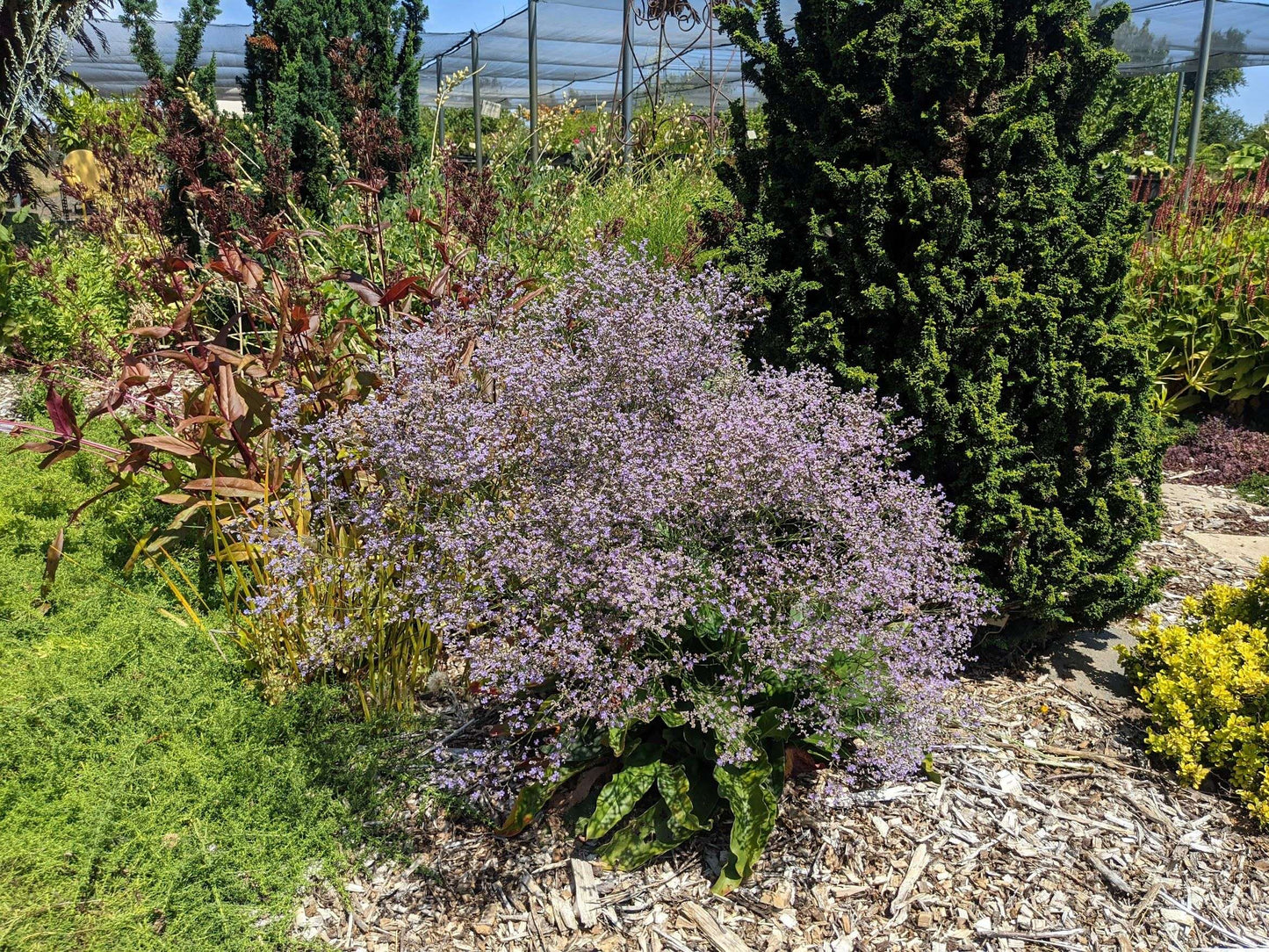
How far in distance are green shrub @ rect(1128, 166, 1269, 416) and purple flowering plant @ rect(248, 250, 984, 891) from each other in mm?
4013

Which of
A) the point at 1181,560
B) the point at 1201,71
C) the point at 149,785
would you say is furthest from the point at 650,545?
the point at 1201,71

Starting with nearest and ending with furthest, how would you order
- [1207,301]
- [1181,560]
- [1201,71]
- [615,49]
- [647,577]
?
[647,577]
[1181,560]
[1207,301]
[1201,71]
[615,49]

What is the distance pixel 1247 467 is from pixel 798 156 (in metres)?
3.76

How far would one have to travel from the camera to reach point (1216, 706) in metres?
2.50

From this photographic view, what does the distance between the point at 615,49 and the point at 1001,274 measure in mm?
13017

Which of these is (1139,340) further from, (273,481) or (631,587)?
(273,481)

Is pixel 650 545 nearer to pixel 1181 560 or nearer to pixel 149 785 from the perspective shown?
pixel 149 785

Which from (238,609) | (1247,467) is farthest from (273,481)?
(1247,467)

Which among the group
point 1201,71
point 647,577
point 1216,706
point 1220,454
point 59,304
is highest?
point 1201,71

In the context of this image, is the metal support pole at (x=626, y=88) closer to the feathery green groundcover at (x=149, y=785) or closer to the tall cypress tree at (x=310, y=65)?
the tall cypress tree at (x=310, y=65)

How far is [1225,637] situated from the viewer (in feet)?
8.92

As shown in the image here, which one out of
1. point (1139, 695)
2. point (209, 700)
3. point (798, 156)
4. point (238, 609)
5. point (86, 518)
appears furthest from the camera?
point (86, 518)

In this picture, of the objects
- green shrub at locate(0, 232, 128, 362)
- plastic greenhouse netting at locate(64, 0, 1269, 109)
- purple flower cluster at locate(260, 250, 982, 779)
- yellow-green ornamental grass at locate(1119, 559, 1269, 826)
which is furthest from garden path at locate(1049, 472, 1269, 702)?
green shrub at locate(0, 232, 128, 362)

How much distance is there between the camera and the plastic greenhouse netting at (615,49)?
315 inches
